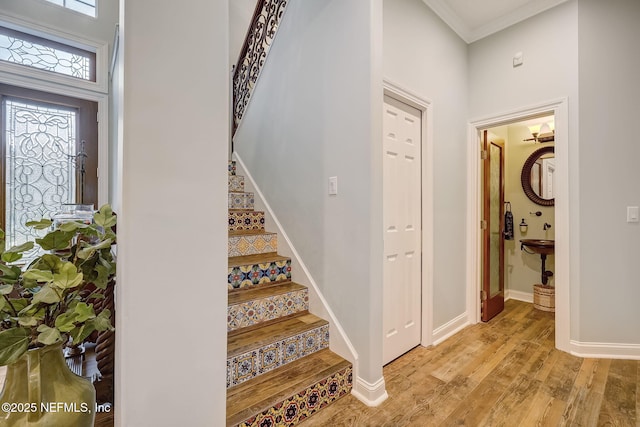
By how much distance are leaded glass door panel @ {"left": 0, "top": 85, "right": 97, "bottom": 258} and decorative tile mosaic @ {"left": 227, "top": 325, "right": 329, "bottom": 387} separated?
2.91 m

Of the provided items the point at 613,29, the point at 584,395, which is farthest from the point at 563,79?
the point at 584,395

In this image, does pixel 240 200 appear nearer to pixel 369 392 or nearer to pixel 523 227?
pixel 369 392

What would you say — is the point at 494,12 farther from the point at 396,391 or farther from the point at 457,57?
the point at 396,391

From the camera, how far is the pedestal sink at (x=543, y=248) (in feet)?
11.3

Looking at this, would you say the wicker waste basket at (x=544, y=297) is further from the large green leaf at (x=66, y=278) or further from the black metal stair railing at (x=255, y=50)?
the large green leaf at (x=66, y=278)

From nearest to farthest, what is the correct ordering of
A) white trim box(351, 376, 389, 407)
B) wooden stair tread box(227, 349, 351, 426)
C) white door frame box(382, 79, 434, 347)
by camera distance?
wooden stair tread box(227, 349, 351, 426)
white trim box(351, 376, 389, 407)
white door frame box(382, 79, 434, 347)

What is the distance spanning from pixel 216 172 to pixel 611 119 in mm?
3059

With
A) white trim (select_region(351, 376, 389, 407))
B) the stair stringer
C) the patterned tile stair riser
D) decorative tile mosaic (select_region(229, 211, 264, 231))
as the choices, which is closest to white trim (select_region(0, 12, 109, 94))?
the stair stringer

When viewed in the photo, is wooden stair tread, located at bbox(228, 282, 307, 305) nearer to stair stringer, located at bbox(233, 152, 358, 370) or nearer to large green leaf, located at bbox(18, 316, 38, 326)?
stair stringer, located at bbox(233, 152, 358, 370)

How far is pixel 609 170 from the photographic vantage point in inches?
91.3

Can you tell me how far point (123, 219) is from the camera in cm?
91

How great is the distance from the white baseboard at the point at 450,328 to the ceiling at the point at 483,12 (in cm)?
284

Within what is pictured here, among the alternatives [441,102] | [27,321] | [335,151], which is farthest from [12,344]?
[441,102]

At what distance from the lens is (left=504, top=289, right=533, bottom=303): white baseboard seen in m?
3.84
